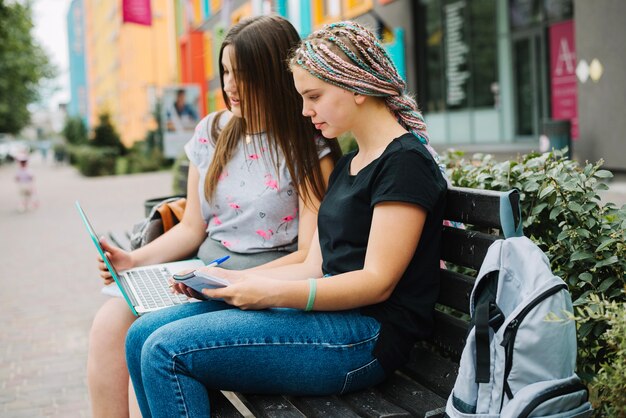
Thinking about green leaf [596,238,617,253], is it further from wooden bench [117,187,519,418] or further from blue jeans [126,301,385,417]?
blue jeans [126,301,385,417]

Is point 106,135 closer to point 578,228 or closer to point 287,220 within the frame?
point 287,220

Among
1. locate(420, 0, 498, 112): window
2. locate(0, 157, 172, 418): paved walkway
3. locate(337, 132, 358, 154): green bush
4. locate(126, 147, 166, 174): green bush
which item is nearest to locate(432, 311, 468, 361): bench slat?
locate(0, 157, 172, 418): paved walkway

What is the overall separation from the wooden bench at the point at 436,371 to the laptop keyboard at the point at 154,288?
515 millimetres

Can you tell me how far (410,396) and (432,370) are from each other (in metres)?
0.20

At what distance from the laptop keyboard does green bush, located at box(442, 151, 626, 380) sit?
128 centimetres

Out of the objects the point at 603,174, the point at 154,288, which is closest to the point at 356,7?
the point at 154,288

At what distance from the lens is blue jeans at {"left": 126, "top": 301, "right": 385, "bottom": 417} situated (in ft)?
7.02

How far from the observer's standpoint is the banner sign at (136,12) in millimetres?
13000

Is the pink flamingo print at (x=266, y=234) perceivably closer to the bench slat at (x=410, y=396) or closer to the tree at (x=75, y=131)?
the bench slat at (x=410, y=396)

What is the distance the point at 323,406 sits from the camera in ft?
7.36

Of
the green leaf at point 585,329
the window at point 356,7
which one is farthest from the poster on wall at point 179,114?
the green leaf at point 585,329

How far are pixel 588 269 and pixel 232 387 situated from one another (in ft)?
3.81

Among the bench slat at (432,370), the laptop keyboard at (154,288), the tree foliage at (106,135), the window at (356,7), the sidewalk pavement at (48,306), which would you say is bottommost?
the sidewalk pavement at (48,306)

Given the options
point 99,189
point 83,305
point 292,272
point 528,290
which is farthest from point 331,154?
point 99,189
